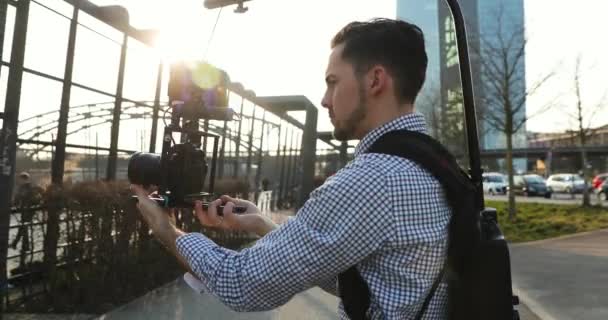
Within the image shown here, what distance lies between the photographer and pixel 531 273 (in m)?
7.80

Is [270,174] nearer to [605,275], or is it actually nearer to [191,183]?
[605,275]

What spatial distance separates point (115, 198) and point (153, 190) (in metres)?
4.46

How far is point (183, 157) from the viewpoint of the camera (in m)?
1.71

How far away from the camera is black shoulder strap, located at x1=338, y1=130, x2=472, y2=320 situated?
51.1 inches

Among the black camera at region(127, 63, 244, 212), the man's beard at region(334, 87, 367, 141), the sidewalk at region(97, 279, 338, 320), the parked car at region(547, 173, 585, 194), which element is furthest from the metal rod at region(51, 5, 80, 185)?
the parked car at region(547, 173, 585, 194)

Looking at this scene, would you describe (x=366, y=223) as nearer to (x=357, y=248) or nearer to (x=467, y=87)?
(x=357, y=248)

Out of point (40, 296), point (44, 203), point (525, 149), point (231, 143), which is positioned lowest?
point (40, 296)

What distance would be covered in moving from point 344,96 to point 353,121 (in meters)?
0.07

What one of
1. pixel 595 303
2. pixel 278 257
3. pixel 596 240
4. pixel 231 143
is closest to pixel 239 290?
pixel 278 257

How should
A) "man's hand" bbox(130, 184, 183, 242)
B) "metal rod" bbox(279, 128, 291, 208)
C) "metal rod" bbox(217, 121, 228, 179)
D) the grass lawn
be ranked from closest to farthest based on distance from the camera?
"man's hand" bbox(130, 184, 183, 242) → the grass lawn → "metal rod" bbox(217, 121, 228, 179) → "metal rod" bbox(279, 128, 291, 208)

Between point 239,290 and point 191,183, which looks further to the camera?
point 191,183

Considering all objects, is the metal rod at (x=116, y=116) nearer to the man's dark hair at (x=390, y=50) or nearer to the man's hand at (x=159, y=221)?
the man's hand at (x=159, y=221)

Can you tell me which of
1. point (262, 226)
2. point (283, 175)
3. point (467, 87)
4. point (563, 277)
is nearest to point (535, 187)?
point (283, 175)

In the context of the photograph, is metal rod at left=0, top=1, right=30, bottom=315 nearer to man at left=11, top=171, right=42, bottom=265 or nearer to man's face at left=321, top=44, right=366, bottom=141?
man at left=11, top=171, right=42, bottom=265
